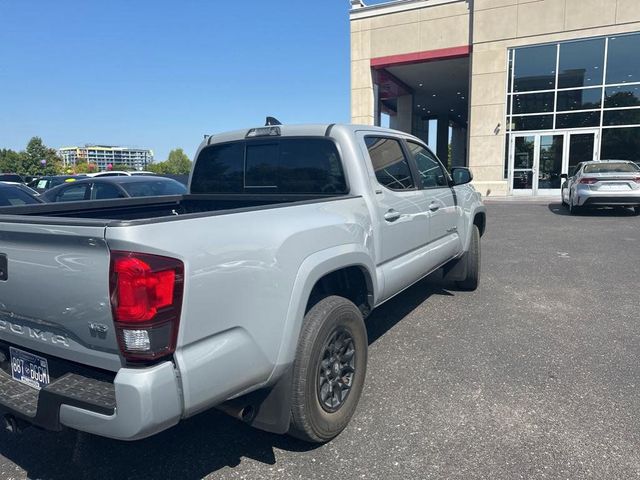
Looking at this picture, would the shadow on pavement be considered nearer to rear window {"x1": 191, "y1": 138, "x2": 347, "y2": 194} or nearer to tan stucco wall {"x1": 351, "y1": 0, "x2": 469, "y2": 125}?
tan stucco wall {"x1": 351, "y1": 0, "x2": 469, "y2": 125}

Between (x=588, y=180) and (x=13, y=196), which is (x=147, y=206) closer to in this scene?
(x=13, y=196)

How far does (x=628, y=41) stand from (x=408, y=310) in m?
19.5

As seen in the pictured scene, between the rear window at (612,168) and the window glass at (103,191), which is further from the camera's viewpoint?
the rear window at (612,168)

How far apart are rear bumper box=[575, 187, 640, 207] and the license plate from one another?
13.9 metres

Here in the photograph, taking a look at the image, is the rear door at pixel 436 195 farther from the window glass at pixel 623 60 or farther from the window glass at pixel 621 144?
the window glass at pixel 623 60

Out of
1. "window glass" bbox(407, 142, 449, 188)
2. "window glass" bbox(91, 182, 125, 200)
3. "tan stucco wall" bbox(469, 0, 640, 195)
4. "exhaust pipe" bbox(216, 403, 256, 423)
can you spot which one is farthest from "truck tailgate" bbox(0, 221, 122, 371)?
"tan stucco wall" bbox(469, 0, 640, 195)

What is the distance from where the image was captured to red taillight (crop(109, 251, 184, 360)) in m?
1.88

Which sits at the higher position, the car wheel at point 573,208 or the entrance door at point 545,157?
the entrance door at point 545,157

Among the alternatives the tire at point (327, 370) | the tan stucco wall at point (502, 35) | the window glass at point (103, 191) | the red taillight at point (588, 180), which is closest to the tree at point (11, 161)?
the tan stucco wall at point (502, 35)

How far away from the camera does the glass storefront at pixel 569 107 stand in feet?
62.4

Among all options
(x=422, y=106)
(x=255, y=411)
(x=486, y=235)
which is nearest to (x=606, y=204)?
(x=486, y=235)

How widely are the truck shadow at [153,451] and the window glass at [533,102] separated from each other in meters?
21.0

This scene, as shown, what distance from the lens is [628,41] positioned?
18.8m

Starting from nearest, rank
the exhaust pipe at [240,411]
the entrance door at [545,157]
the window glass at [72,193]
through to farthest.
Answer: the exhaust pipe at [240,411], the window glass at [72,193], the entrance door at [545,157]
